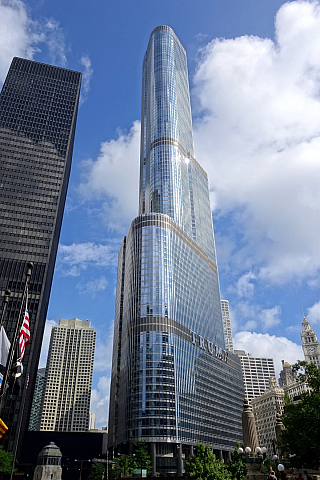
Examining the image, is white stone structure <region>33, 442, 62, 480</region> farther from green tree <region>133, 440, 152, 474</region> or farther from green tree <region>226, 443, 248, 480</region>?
green tree <region>226, 443, 248, 480</region>

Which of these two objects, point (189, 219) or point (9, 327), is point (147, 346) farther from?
point (189, 219)

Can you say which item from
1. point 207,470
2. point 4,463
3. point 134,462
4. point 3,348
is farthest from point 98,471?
point 3,348

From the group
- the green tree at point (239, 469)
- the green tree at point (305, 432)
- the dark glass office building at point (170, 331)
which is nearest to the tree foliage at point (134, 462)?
the dark glass office building at point (170, 331)

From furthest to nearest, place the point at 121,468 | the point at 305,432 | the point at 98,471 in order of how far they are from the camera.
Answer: the point at 98,471 → the point at 121,468 → the point at 305,432

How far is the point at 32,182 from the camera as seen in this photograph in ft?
467

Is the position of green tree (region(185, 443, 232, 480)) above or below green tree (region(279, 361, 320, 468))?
below

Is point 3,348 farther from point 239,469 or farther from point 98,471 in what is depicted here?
point 98,471

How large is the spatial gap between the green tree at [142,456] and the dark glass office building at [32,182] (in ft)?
110

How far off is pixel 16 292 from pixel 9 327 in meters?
12.6

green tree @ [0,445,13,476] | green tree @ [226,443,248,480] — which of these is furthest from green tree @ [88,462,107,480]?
green tree @ [226,443,248,480]

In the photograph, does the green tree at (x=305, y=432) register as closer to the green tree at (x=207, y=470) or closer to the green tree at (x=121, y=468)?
the green tree at (x=207, y=470)

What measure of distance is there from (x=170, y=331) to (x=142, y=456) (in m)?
36.7

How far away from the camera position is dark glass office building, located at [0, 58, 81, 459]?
395 ft

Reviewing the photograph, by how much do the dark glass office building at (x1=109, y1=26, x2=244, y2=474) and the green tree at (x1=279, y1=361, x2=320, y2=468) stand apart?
6832 centimetres
